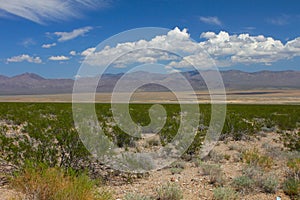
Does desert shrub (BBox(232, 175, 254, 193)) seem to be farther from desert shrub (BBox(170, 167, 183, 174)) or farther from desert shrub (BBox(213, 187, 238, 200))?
desert shrub (BBox(170, 167, 183, 174))

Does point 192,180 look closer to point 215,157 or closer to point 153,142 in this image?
point 215,157

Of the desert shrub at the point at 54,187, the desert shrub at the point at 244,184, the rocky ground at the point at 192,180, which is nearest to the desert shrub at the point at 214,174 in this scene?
the rocky ground at the point at 192,180

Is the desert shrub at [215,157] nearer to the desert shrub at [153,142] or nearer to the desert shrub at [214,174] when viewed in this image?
the desert shrub at [214,174]

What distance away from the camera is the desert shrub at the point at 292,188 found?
23.4 ft

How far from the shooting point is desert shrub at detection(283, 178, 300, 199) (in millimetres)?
7141

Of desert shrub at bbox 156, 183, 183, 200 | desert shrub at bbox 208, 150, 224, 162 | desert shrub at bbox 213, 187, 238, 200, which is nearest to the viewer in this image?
desert shrub at bbox 213, 187, 238, 200

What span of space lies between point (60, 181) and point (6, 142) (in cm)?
414

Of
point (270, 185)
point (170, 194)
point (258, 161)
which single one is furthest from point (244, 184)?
point (258, 161)

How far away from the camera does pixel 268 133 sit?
63.7 ft

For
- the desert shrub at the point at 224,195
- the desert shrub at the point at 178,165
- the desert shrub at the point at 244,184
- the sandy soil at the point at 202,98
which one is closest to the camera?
the desert shrub at the point at 224,195

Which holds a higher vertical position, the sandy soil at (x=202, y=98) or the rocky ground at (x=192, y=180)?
the sandy soil at (x=202, y=98)

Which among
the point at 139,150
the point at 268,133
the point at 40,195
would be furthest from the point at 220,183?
the point at 268,133

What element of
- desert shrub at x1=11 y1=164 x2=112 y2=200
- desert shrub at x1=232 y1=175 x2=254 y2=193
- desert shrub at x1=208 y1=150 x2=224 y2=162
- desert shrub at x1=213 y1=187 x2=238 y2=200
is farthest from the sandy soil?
desert shrub at x1=11 y1=164 x2=112 y2=200

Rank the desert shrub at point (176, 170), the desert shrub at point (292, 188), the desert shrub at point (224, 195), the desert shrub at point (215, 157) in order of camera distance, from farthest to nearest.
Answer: the desert shrub at point (215, 157) → the desert shrub at point (176, 170) → the desert shrub at point (292, 188) → the desert shrub at point (224, 195)
